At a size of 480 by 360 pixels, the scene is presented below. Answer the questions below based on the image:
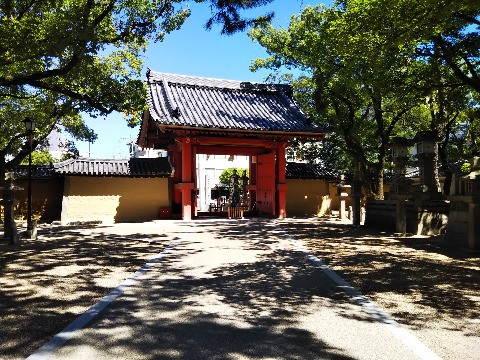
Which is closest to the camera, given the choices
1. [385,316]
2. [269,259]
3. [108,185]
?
[385,316]

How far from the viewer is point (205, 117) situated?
48.9ft

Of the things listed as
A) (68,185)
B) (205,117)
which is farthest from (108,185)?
(205,117)

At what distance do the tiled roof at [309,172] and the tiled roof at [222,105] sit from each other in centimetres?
329

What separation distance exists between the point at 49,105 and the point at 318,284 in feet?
46.0

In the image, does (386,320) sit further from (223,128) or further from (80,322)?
(223,128)

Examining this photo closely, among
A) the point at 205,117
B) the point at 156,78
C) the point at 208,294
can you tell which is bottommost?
the point at 208,294

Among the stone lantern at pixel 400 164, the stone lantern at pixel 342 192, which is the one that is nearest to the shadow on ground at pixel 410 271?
the stone lantern at pixel 400 164

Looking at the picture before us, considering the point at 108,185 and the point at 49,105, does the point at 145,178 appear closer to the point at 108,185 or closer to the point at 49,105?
the point at 108,185

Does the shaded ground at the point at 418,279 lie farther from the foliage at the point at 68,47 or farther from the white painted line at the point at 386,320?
the foliage at the point at 68,47

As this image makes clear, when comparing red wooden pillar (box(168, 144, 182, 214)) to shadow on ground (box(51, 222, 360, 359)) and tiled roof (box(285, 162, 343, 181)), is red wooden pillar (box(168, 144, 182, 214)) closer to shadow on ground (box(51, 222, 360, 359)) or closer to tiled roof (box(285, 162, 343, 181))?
tiled roof (box(285, 162, 343, 181))

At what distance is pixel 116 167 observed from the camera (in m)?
16.0

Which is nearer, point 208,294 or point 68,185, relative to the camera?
point 208,294

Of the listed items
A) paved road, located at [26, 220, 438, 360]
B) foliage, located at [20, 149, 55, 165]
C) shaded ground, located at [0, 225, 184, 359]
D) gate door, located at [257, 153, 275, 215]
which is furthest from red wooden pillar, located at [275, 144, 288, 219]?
foliage, located at [20, 149, 55, 165]

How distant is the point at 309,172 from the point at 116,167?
1021 cm
